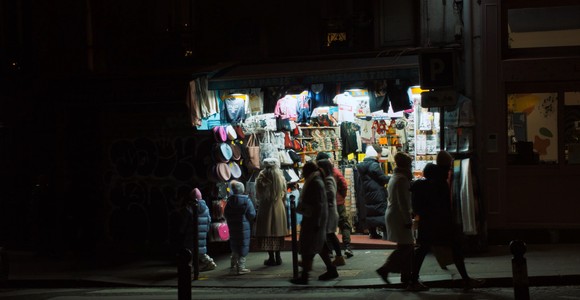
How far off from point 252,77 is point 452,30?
379 centimetres

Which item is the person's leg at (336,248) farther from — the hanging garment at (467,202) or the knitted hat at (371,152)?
the knitted hat at (371,152)

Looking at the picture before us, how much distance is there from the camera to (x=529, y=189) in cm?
1373

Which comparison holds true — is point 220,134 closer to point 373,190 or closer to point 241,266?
point 241,266

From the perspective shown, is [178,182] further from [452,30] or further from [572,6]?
[572,6]

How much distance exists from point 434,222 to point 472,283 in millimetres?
980

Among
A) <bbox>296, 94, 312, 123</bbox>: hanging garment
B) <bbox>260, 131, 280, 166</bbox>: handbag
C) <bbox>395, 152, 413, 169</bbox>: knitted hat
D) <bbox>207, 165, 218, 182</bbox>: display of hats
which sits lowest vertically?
<bbox>207, 165, 218, 182</bbox>: display of hats

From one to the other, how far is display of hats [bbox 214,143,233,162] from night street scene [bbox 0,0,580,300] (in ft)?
0.10

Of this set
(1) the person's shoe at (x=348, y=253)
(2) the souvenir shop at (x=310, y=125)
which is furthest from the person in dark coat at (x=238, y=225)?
(1) the person's shoe at (x=348, y=253)

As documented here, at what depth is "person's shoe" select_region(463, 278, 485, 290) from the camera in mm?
10594

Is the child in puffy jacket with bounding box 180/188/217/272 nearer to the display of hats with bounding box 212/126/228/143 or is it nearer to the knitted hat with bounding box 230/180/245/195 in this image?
the knitted hat with bounding box 230/180/245/195

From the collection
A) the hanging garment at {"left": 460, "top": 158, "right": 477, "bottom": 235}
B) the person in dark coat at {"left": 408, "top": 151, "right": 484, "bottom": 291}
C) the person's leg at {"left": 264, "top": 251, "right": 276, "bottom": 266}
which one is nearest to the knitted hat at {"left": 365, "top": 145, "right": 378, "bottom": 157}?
the hanging garment at {"left": 460, "top": 158, "right": 477, "bottom": 235}

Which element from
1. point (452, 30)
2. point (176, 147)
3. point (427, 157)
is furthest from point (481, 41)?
point (176, 147)

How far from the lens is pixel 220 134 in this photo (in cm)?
1491

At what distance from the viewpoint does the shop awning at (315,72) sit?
14.0 meters
